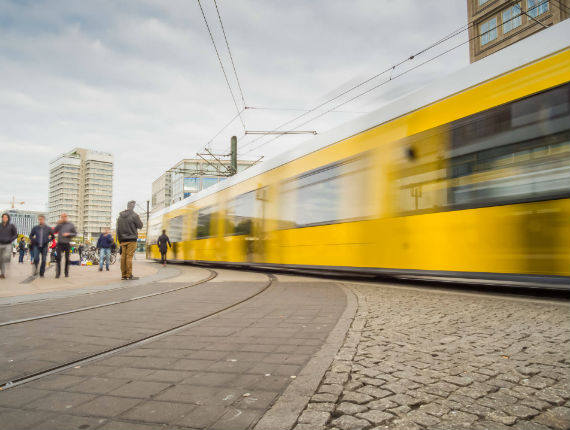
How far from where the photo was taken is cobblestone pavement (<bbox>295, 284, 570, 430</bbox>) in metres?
1.88

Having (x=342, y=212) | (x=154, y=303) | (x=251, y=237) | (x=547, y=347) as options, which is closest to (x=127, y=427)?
(x=547, y=347)

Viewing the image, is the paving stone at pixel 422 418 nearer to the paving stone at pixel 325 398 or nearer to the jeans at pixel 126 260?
the paving stone at pixel 325 398

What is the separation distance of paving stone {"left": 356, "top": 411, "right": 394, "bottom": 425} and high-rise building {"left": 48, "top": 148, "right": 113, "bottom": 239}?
603ft

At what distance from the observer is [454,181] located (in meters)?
6.28

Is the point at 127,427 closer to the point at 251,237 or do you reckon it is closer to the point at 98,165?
the point at 251,237

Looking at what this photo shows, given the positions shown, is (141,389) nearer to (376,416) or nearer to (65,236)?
(376,416)

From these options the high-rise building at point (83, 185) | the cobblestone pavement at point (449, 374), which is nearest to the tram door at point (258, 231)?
the cobblestone pavement at point (449, 374)

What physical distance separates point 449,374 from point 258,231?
9.52 m

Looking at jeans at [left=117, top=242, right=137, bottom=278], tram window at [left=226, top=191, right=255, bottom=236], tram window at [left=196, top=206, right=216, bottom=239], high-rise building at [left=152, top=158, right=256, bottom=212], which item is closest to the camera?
jeans at [left=117, top=242, right=137, bottom=278]

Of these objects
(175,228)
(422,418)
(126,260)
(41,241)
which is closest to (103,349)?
(422,418)

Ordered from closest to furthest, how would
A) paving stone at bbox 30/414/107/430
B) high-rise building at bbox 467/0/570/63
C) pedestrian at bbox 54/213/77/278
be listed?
paving stone at bbox 30/414/107/430 → pedestrian at bbox 54/213/77/278 → high-rise building at bbox 467/0/570/63

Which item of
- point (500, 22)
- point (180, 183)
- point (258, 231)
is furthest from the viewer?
point (180, 183)

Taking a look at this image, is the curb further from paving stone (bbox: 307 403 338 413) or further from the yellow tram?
the yellow tram

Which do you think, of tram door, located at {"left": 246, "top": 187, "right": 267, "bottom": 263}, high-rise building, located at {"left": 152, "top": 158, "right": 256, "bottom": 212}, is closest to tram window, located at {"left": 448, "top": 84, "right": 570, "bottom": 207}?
tram door, located at {"left": 246, "top": 187, "right": 267, "bottom": 263}
